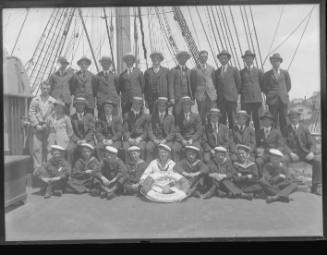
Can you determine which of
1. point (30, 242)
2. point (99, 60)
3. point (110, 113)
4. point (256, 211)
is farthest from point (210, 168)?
point (30, 242)

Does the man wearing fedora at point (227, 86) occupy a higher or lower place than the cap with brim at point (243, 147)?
higher

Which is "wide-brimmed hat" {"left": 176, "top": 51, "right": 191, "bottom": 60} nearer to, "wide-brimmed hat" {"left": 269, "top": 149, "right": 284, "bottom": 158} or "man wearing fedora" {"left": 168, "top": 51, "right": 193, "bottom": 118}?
"man wearing fedora" {"left": 168, "top": 51, "right": 193, "bottom": 118}

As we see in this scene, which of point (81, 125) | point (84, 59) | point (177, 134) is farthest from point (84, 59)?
point (177, 134)

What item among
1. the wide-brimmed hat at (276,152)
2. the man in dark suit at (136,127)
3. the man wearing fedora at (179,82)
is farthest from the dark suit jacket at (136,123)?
the wide-brimmed hat at (276,152)

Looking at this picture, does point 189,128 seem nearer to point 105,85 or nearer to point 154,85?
point 154,85

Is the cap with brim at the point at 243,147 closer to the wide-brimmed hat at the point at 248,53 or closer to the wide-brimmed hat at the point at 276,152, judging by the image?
the wide-brimmed hat at the point at 276,152

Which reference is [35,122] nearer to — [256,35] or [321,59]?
[256,35]

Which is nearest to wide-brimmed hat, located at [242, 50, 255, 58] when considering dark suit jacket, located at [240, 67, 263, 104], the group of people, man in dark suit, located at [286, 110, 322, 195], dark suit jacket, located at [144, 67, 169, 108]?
the group of people
